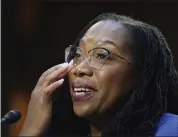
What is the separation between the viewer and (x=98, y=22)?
201cm

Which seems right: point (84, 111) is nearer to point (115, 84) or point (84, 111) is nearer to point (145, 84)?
point (115, 84)

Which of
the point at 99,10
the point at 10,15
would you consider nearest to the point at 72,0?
the point at 99,10

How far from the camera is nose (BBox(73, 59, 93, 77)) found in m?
1.82

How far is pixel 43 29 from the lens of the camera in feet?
12.7

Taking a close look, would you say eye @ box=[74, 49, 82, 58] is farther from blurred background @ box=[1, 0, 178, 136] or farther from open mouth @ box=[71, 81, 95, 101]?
blurred background @ box=[1, 0, 178, 136]

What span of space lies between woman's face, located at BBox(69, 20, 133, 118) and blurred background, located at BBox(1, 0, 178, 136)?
5.39 feet

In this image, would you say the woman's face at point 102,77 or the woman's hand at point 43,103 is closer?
the woman's face at point 102,77

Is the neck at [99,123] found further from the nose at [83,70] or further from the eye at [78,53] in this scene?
the eye at [78,53]

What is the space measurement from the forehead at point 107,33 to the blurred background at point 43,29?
5.18 feet

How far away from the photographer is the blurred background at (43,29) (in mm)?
3604

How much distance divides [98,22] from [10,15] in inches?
68.9

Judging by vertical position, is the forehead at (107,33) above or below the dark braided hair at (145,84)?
above

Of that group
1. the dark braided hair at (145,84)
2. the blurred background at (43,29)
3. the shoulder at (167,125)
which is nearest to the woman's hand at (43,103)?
the dark braided hair at (145,84)

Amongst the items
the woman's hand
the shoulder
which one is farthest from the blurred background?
the shoulder
